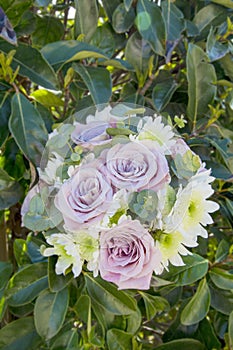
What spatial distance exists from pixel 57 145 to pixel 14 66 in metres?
0.24

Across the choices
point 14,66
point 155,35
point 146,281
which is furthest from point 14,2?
point 146,281

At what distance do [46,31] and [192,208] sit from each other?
20.4 inches

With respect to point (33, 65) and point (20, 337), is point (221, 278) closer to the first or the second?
point (20, 337)

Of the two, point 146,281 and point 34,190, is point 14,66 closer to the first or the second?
point 34,190

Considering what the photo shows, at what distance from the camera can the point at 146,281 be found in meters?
0.61

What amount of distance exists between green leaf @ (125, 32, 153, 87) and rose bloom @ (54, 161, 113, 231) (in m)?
0.39

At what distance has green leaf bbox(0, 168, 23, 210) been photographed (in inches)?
31.9

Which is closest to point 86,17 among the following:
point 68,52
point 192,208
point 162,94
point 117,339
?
point 68,52

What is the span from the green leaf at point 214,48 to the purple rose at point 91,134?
32 cm

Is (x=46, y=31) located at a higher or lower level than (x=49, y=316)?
higher

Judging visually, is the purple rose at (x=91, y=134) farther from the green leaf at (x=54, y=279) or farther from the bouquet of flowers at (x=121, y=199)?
the green leaf at (x=54, y=279)

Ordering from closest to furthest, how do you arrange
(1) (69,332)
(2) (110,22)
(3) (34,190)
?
(3) (34,190) < (1) (69,332) < (2) (110,22)

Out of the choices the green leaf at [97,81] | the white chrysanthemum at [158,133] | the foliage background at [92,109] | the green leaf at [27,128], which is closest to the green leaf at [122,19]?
the foliage background at [92,109]

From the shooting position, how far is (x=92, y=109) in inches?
27.7
